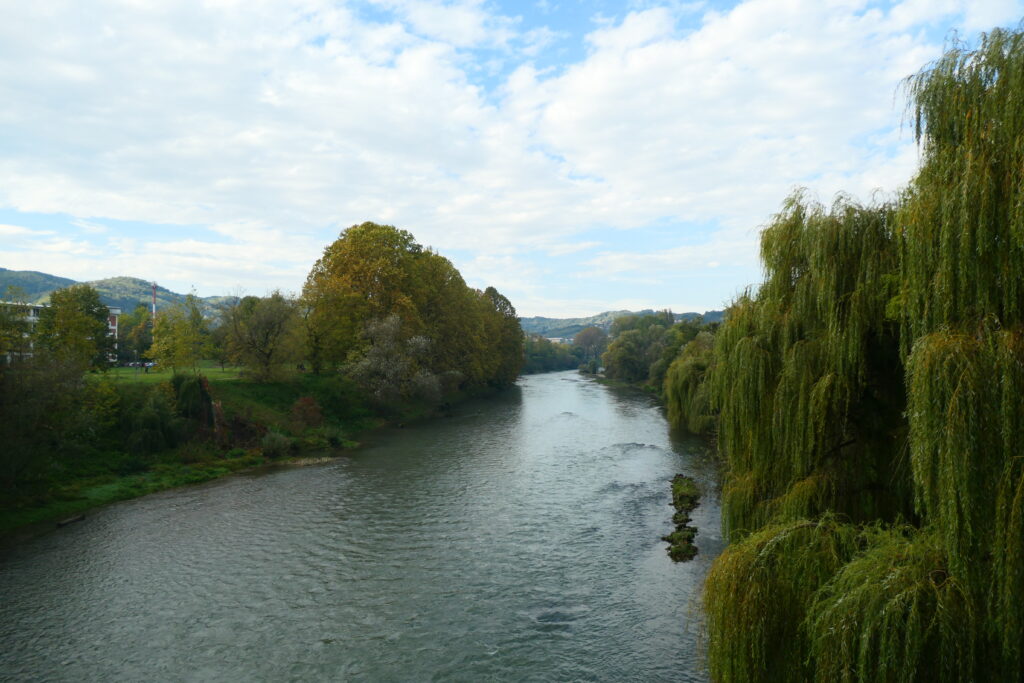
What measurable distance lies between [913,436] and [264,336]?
167 ft

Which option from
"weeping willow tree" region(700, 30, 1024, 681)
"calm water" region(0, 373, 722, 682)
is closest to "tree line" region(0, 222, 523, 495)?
"calm water" region(0, 373, 722, 682)

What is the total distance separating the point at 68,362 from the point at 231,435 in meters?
13.6

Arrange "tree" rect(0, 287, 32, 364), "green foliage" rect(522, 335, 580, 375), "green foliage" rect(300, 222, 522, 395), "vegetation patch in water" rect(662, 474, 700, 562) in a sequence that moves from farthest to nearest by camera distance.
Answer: "green foliage" rect(522, 335, 580, 375)
"green foliage" rect(300, 222, 522, 395)
"tree" rect(0, 287, 32, 364)
"vegetation patch in water" rect(662, 474, 700, 562)

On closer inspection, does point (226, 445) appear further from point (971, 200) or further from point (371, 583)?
point (971, 200)

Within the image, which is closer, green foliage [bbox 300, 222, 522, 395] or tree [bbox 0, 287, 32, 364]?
tree [bbox 0, 287, 32, 364]

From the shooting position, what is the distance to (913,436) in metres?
8.39

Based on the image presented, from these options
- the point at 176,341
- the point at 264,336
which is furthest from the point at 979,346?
the point at 264,336

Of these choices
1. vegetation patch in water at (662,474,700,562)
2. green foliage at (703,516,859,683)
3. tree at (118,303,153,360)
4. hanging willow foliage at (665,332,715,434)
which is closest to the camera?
green foliage at (703,516,859,683)

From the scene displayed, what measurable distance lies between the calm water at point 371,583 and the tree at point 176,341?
16800 millimetres

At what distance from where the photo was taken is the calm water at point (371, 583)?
15406 mm

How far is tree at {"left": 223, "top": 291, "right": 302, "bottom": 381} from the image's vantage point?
166 ft

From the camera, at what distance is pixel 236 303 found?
2103 inches

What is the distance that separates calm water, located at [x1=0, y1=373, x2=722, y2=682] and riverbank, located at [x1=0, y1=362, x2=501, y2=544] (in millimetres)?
2004

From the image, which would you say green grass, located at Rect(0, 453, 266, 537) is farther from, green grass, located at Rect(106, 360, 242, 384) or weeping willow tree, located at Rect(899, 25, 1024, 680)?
weeping willow tree, located at Rect(899, 25, 1024, 680)
